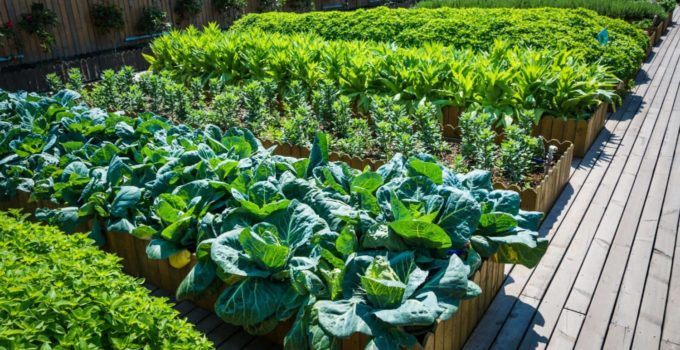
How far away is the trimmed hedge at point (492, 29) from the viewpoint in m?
7.84

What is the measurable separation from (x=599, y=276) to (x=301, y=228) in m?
2.09

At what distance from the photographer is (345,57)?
695 cm

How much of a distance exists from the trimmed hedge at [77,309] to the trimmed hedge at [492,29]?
6.85 metres

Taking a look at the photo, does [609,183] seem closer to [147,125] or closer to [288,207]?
[288,207]

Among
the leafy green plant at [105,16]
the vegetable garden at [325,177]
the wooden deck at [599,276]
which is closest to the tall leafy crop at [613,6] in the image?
the vegetable garden at [325,177]

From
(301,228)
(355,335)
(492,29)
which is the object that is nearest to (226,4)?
(492,29)

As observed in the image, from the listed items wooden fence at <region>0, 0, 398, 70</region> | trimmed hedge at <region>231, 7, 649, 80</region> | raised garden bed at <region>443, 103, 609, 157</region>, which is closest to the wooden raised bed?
raised garden bed at <region>443, 103, 609, 157</region>

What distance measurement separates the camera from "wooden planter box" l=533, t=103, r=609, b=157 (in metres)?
5.60

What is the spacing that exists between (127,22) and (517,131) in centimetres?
1261

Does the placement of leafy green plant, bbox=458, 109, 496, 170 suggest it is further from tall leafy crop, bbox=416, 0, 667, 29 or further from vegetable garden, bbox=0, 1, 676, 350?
tall leafy crop, bbox=416, 0, 667, 29

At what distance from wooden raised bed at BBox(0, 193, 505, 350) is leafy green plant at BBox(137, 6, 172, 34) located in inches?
440

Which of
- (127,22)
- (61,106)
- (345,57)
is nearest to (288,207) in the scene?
(61,106)

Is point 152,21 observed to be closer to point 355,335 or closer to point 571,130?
point 571,130

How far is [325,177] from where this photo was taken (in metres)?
3.56
